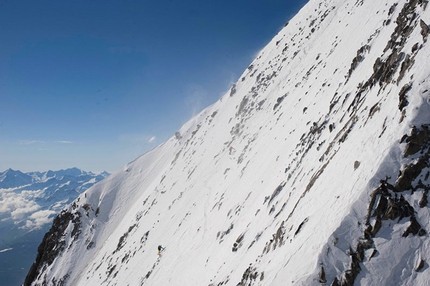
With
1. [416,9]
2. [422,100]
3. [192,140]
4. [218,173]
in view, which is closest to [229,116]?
[192,140]

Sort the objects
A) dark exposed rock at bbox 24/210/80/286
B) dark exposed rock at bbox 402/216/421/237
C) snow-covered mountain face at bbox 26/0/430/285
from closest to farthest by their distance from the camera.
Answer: dark exposed rock at bbox 402/216/421/237 → snow-covered mountain face at bbox 26/0/430/285 → dark exposed rock at bbox 24/210/80/286

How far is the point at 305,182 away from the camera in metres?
19.1

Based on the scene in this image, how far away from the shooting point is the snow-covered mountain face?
11.2 meters

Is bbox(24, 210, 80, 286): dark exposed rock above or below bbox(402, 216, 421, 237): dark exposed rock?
below

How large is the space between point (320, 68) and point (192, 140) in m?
43.2

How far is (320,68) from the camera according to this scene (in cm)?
3875

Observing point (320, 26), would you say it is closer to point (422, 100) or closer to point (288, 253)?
point (422, 100)

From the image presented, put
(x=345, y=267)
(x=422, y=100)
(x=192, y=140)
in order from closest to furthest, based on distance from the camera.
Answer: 1. (x=345, y=267)
2. (x=422, y=100)
3. (x=192, y=140)

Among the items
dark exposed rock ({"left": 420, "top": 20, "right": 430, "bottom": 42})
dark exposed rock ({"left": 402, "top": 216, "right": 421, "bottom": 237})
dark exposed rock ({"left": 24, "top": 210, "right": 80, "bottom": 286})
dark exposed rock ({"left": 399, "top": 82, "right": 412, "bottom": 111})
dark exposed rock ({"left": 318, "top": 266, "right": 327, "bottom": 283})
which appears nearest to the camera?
dark exposed rock ({"left": 318, "top": 266, "right": 327, "bottom": 283})

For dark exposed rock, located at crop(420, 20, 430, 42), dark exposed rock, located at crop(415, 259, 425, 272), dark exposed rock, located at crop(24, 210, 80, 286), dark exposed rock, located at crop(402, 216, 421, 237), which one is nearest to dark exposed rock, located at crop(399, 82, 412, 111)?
dark exposed rock, located at crop(420, 20, 430, 42)

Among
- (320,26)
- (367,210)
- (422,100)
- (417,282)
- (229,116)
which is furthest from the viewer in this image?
(229,116)

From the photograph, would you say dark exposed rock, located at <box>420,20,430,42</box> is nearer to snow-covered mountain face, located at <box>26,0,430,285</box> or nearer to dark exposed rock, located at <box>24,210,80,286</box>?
snow-covered mountain face, located at <box>26,0,430,285</box>

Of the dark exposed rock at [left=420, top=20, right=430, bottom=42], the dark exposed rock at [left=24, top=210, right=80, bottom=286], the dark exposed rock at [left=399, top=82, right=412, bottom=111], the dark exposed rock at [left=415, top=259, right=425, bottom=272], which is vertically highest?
the dark exposed rock at [left=420, top=20, right=430, bottom=42]

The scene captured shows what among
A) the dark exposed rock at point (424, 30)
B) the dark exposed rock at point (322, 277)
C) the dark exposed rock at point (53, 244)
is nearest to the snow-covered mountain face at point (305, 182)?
the dark exposed rock at point (322, 277)
